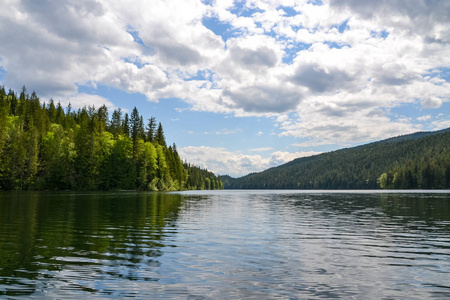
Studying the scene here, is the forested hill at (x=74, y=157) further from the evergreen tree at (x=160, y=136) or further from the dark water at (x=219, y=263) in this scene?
the dark water at (x=219, y=263)

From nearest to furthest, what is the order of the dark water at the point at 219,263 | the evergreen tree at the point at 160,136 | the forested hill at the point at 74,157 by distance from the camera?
the dark water at the point at 219,263, the forested hill at the point at 74,157, the evergreen tree at the point at 160,136

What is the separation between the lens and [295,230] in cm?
2417

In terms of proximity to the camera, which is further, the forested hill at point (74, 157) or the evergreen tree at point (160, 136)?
the evergreen tree at point (160, 136)

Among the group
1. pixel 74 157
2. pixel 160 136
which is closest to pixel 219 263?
pixel 74 157

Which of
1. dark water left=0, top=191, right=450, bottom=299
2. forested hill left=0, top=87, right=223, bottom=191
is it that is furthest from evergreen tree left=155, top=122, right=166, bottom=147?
dark water left=0, top=191, right=450, bottom=299

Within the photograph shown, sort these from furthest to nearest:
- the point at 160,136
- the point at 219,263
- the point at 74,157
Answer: the point at 160,136, the point at 74,157, the point at 219,263

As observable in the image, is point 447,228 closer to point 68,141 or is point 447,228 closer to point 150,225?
point 150,225

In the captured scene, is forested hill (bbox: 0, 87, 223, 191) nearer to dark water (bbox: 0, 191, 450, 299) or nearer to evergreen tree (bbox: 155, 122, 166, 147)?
evergreen tree (bbox: 155, 122, 166, 147)

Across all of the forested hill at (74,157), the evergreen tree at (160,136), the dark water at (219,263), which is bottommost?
the dark water at (219,263)

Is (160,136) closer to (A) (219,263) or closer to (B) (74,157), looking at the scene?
(B) (74,157)

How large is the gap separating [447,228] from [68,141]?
116045mm

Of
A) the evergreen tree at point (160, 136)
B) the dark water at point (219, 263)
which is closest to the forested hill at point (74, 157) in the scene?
the evergreen tree at point (160, 136)

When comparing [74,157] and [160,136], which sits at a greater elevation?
[160,136]

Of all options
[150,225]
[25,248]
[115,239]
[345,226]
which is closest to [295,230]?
[345,226]
